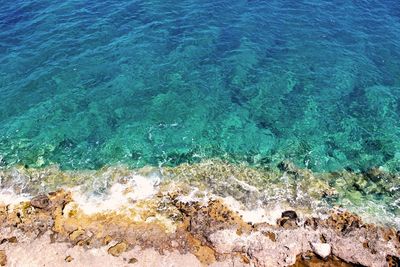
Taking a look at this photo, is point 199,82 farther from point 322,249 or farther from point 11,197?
point 322,249

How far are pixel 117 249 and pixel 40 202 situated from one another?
23.4ft

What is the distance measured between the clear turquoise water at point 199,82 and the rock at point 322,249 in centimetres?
798

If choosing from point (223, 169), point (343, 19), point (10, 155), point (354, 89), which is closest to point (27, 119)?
point (10, 155)

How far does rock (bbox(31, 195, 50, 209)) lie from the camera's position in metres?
29.2

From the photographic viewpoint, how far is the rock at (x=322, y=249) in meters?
26.6

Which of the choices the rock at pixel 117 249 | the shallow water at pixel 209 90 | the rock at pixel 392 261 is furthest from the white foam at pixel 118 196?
the rock at pixel 392 261

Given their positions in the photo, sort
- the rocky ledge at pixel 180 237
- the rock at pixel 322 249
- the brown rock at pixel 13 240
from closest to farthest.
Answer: the rocky ledge at pixel 180 237 → the rock at pixel 322 249 → the brown rock at pixel 13 240

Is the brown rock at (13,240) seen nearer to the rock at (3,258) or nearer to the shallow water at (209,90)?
the rock at (3,258)

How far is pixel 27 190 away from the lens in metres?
31.1

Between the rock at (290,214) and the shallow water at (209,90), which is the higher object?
the shallow water at (209,90)

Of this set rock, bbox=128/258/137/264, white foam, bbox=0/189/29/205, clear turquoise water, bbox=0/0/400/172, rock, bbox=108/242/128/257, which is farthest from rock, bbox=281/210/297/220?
white foam, bbox=0/189/29/205

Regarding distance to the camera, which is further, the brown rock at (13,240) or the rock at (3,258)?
the brown rock at (13,240)

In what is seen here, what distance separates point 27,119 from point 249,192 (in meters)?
20.9

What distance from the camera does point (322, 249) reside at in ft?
87.7
